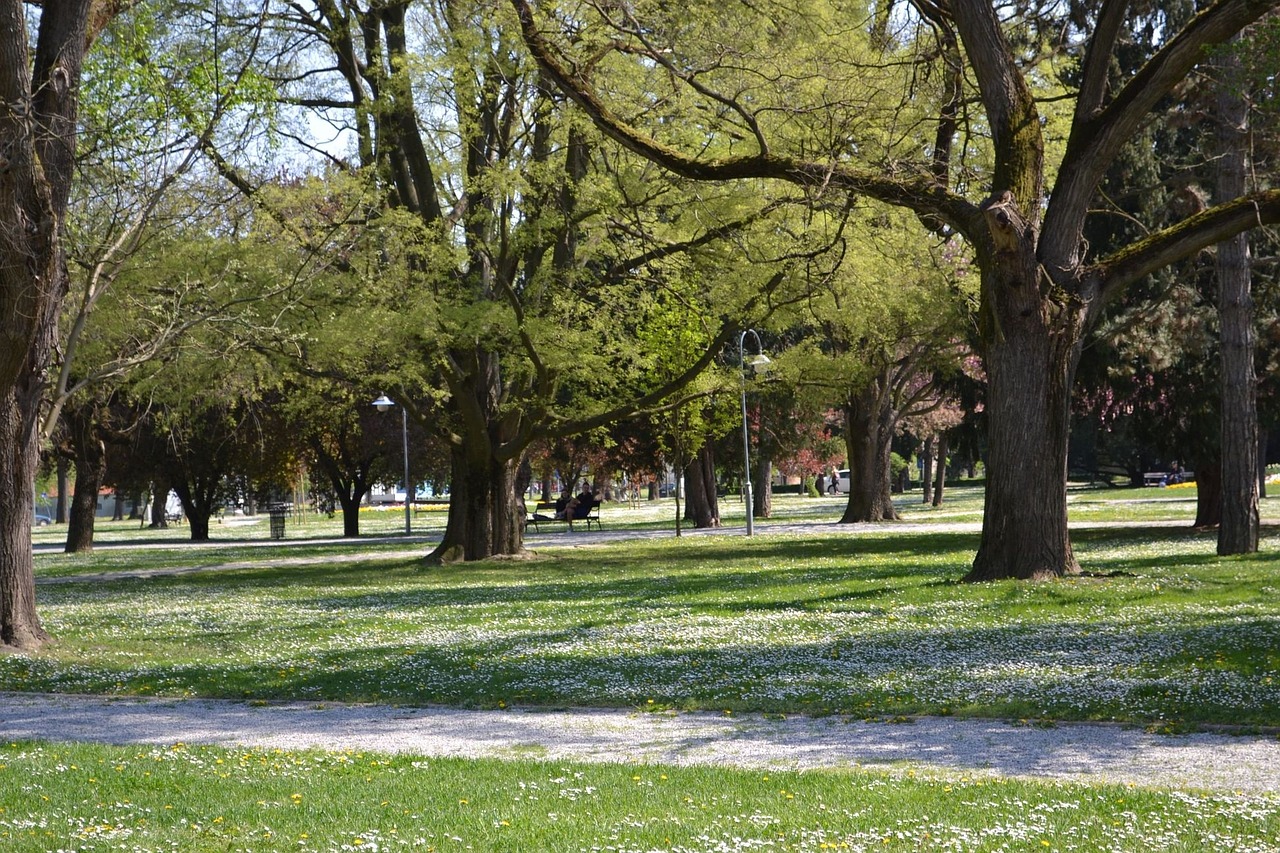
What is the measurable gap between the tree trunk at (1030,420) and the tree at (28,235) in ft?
36.0

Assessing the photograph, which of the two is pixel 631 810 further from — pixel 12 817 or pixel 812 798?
pixel 12 817

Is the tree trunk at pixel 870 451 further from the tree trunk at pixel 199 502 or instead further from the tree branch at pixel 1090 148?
the tree trunk at pixel 199 502

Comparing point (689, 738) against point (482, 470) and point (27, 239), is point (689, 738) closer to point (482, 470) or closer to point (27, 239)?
point (27, 239)

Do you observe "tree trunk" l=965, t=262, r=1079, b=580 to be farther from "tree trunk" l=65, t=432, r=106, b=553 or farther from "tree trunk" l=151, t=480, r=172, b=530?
"tree trunk" l=151, t=480, r=172, b=530

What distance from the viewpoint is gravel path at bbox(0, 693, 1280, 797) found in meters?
7.54

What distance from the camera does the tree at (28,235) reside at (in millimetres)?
13078

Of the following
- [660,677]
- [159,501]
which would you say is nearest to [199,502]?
[159,501]

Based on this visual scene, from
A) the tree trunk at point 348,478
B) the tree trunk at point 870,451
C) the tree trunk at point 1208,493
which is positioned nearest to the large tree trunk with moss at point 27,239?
the tree trunk at point 1208,493

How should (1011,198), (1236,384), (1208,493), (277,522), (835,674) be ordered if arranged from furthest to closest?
(277,522) < (1208,493) < (1236,384) < (1011,198) < (835,674)

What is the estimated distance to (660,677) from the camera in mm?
11469

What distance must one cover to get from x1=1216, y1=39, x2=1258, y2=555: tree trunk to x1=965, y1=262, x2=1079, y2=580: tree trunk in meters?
5.79

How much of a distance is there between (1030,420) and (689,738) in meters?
9.13

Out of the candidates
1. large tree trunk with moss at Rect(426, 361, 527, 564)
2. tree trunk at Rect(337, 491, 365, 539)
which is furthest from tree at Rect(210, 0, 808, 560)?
tree trunk at Rect(337, 491, 365, 539)

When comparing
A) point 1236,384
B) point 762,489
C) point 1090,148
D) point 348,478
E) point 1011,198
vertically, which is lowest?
point 762,489
